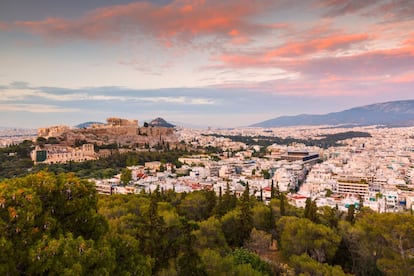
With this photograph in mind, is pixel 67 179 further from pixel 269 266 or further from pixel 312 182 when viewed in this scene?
pixel 312 182

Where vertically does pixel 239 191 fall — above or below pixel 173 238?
below

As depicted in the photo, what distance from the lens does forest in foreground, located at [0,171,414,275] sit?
4.54 meters

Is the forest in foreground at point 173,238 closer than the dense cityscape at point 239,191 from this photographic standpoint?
Yes

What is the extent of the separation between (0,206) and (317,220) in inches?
501

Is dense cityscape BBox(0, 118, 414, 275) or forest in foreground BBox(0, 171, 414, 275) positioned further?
dense cityscape BBox(0, 118, 414, 275)

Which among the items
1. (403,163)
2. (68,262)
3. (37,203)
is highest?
(37,203)

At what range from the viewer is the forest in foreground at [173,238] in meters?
4.54

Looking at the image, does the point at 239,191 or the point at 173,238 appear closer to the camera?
the point at 173,238

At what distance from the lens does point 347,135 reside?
123 m

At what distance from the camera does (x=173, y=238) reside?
1089 cm

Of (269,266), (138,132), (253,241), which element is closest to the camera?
(269,266)

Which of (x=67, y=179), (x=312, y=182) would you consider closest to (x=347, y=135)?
(x=312, y=182)

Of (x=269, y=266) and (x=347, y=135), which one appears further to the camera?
(x=347, y=135)

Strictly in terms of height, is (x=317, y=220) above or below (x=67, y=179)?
below
